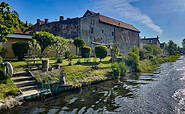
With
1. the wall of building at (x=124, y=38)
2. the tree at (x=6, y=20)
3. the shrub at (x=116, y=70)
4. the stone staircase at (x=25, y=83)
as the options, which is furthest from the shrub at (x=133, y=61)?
the wall of building at (x=124, y=38)

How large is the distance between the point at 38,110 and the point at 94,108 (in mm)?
2707

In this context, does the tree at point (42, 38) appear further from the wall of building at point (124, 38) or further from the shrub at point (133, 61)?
the wall of building at point (124, 38)

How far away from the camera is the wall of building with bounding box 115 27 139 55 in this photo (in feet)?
121

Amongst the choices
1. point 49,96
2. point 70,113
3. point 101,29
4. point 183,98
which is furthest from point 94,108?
point 101,29

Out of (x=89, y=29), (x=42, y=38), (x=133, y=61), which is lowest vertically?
(x=133, y=61)

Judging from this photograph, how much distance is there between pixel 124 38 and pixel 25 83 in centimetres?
3493

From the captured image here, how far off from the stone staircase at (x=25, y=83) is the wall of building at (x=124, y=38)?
29.7 m

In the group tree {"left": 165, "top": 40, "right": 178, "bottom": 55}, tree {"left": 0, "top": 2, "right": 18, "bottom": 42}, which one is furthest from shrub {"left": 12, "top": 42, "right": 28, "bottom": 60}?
tree {"left": 165, "top": 40, "right": 178, "bottom": 55}

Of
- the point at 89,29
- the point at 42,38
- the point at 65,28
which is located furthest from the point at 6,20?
the point at 89,29

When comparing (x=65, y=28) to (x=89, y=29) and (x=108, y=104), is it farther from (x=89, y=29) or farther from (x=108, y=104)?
(x=108, y=104)

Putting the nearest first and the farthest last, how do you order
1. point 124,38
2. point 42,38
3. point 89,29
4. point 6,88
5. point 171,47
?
1. point 6,88
2. point 42,38
3. point 89,29
4. point 124,38
5. point 171,47

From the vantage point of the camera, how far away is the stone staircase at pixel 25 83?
7.58 meters

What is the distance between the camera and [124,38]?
3934cm

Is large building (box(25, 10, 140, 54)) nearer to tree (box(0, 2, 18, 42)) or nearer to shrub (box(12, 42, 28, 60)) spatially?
shrub (box(12, 42, 28, 60))
